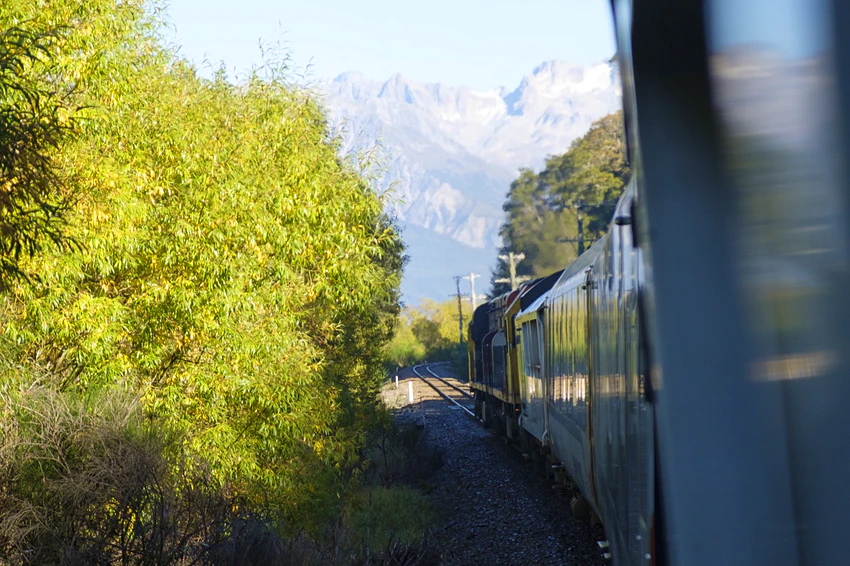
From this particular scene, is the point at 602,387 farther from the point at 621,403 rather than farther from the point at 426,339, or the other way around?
the point at 426,339

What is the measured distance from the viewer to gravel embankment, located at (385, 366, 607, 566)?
1102cm

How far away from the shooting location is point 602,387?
5203 millimetres

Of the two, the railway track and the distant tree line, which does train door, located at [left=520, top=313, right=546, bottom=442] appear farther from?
the distant tree line

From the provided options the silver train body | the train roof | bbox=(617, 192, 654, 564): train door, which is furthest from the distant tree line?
bbox=(617, 192, 654, 564): train door

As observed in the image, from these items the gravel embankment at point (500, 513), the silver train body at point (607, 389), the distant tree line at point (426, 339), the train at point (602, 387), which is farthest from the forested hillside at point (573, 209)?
the distant tree line at point (426, 339)

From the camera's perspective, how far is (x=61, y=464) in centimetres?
763

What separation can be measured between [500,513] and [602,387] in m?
9.21

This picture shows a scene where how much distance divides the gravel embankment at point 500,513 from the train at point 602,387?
0.62m

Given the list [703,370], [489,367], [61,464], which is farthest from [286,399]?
[489,367]

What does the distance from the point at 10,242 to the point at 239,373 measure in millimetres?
3573

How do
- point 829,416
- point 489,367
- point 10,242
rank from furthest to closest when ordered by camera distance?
point 489,367 < point 10,242 < point 829,416

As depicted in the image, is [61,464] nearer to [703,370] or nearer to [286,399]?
[286,399]

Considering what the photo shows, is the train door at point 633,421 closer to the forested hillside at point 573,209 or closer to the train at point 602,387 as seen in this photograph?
the train at point 602,387

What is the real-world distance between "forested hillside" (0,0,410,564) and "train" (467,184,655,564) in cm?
299
